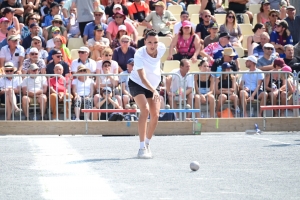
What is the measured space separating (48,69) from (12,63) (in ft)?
2.79

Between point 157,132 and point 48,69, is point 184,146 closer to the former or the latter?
point 157,132

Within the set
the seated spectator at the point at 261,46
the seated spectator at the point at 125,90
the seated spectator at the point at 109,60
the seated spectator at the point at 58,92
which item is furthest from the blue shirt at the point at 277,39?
the seated spectator at the point at 58,92

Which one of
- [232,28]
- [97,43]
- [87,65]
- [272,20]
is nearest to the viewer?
[87,65]

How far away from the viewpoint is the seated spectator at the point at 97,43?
20688 mm

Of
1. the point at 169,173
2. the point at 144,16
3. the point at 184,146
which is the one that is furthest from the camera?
the point at 144,16

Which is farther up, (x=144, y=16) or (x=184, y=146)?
(x=144, y=16)

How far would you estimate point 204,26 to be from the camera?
72.9 ft

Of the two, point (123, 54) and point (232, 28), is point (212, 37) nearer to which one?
point (232, 28)

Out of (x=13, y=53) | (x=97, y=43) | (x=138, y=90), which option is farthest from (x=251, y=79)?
(x=138, y=90)

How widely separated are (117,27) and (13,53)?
118 inches

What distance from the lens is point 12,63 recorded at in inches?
761

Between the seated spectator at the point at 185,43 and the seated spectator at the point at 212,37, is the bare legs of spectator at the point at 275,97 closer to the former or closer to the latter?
the seated spectator at the point at 185,43

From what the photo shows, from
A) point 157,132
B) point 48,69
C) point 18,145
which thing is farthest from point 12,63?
point 18,145

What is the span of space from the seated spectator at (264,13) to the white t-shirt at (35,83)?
26.1ft
